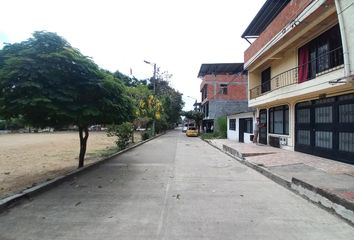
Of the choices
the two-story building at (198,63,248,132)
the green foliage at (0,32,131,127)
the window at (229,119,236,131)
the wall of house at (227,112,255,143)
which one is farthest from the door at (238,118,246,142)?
the green foliage at (0,32,131,127)

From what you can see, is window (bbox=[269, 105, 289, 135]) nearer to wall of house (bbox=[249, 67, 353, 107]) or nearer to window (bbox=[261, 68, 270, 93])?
wall of house (bbox=[249, 67, 353, 107])

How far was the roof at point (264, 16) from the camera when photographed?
69.5 feet

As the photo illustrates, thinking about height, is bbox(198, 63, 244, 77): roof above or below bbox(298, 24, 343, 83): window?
above

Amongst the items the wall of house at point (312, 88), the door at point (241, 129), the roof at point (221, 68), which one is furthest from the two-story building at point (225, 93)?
the wall of house at point (312, 88)

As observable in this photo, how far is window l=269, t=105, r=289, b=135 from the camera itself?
20719 mm

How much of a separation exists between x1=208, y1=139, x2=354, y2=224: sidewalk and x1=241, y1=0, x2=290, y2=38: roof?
970 cm

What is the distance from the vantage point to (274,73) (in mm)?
22641

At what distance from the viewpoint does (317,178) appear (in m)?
10.2

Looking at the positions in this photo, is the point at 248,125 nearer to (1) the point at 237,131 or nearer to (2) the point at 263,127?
(1) the point at 237,131

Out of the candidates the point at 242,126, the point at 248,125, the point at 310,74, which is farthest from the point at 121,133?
the point at 310,74

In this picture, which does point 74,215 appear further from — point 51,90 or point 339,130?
point 339,130

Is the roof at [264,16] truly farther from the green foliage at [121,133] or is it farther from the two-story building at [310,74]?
the green foliage at [121,133]

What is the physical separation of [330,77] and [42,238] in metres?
11.6

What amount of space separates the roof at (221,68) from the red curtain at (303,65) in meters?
36.6
